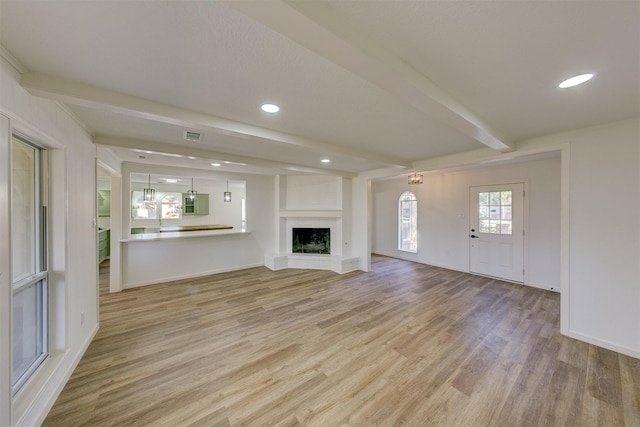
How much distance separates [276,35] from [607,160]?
11.3 ft

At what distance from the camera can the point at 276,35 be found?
117 centimetres

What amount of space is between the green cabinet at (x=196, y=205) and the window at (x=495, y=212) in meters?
8.39

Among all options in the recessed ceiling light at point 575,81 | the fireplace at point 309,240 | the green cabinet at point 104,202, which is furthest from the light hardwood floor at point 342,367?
the green cabinet at point 104,202

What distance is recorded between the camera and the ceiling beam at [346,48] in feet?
3.02

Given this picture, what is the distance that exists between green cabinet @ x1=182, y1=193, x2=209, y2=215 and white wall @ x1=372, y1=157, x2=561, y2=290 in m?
6.02

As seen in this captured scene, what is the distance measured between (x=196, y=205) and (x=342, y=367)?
790 centimetres

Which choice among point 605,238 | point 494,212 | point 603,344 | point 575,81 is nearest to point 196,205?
point 494,212

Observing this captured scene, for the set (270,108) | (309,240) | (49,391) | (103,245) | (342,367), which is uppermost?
(270,108)

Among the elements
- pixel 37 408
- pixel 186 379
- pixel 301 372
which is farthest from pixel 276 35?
pixel 37 408

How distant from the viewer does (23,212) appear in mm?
1744

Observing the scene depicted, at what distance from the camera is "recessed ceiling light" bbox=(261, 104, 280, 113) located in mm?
1959

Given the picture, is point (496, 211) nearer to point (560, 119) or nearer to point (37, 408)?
point (560, 119)

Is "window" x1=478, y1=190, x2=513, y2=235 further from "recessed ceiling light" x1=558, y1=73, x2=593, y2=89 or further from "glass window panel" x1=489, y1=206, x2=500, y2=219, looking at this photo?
"recessed ceiling light" x1=558, y1=73, x2=593, y2=89

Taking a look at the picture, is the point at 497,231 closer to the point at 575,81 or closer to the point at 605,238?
the point at 605,238
